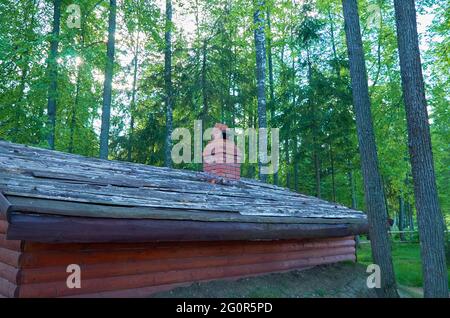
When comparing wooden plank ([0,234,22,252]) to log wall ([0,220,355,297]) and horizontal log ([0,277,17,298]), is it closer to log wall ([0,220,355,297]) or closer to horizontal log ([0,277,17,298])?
log wall ([0,220,355,297])

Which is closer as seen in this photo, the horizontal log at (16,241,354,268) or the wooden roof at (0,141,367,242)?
the wooden roof at (0,141,367,242)

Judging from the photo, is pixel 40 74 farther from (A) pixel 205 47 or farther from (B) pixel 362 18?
(B) pixel 362 18

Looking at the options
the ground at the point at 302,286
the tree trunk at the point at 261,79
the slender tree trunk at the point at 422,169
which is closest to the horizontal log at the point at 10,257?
the ground at the point at 302,286

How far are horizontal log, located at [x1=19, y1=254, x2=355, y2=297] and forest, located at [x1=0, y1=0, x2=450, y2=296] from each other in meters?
5.92

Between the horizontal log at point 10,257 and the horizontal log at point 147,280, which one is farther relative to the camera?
the horizontal log at point 147,280

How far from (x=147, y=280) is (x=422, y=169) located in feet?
15.4

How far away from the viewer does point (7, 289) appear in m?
4.54

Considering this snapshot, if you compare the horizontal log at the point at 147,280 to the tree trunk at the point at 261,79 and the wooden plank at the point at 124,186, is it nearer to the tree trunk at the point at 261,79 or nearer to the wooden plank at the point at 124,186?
the wooden plank at the point at 124,186

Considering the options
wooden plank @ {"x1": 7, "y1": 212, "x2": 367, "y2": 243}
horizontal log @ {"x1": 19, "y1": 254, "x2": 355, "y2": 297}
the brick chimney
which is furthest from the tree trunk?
wooden plank @ {"x1": 7, "y1": 212, "x2": 367, "y2": 243}

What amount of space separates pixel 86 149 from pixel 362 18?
18382mm

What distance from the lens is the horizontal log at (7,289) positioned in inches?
171

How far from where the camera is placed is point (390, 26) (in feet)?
67.7

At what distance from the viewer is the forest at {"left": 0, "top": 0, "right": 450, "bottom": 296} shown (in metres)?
14.1

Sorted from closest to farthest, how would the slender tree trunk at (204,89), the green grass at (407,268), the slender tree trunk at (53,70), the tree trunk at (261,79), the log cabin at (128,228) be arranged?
the log cabin at (128,228) < the green grass at (407,268) < the slender tree trunk at (53,70) < the tree trunk at (261,79) < the slender tree trunk at (204,89)
